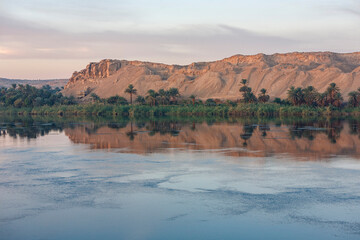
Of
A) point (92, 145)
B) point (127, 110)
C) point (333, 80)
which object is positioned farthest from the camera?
point (333, 80)

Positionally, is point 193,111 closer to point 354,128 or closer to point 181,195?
point 354,128

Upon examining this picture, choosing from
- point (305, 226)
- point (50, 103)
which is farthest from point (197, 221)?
point (50, 103)

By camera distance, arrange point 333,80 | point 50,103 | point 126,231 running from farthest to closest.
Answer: point 333,80 → point 50,103 → point 126,231

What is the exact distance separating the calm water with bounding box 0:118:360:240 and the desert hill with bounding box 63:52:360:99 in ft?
301

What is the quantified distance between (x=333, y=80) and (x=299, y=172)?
107m

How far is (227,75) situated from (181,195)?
12565 cm

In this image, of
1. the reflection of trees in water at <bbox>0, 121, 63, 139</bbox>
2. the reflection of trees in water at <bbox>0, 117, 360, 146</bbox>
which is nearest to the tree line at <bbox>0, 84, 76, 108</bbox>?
the reflection of trees in water at <bbox>0, 117, 360, 146</bbox>

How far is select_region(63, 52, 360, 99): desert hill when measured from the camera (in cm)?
12100

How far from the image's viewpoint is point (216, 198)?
1276cm

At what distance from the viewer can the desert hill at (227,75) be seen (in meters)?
121

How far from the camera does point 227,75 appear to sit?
13662cm

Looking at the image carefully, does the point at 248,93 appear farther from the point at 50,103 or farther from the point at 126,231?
the point at 126,231

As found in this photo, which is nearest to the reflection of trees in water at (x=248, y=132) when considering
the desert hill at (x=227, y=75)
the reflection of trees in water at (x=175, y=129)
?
the reflection of trees in water at (x=175, y=129)

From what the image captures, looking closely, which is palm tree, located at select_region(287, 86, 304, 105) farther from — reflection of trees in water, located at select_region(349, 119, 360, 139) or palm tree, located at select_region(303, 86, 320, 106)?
reflection of trees in water, located at select_region(349, 119, 360, 139)
